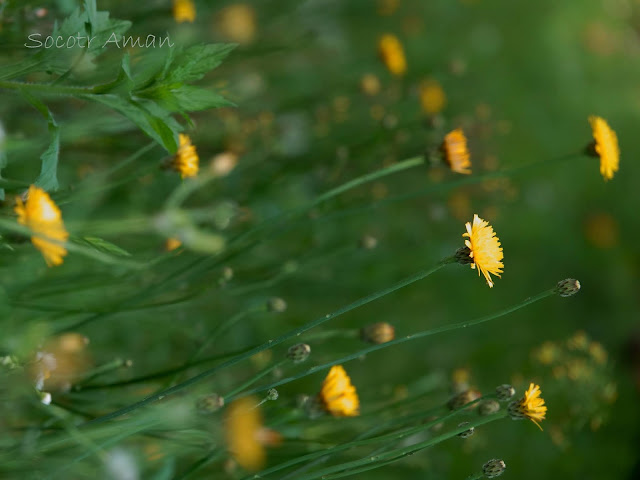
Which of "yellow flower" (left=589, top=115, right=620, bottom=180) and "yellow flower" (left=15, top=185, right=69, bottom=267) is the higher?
"yellow flower" (left=15, top=185, right=69, bottom=267)

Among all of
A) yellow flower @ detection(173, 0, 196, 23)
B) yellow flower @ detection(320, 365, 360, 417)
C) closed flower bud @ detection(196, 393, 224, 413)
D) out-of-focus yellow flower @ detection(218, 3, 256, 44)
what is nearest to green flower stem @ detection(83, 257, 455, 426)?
closed flower bud @ detection(196, 393, 224, 413)

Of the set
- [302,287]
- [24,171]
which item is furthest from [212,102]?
[302,287]

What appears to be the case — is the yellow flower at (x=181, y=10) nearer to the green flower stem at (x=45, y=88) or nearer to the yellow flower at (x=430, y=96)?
the green flower stem at (x=45, y=88)

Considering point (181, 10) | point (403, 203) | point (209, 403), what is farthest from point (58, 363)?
point (403, 203)

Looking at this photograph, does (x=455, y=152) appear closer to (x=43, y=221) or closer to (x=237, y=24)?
(x=43, y=221)

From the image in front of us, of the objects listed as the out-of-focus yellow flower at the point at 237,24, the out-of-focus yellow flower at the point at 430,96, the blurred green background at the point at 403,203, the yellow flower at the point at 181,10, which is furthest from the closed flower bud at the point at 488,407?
the out-of-focus yellow flower at the point at 237,24

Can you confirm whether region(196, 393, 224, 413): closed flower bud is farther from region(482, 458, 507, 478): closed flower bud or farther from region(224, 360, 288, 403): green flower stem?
region(482, 458, 507, 478): closed flower bud
